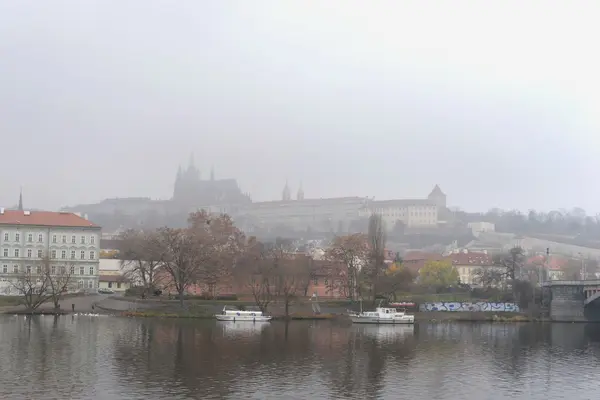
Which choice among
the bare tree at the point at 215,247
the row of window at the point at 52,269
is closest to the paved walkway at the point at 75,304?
the row of window at the point at 52,269

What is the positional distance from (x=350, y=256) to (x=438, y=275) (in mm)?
25241

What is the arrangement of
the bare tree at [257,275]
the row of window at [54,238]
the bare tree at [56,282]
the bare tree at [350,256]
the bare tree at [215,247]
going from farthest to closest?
1. the row of window at [54,238]
2. the bare tree at [350,256]
3. the bare tree at [215,247]
4. the bare tree at [257,275]
5. the bare tree at [56,282]

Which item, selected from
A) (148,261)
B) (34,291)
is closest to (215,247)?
(148,261)

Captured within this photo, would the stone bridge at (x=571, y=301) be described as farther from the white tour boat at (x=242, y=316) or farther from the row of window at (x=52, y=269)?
the row of window at (x=52, y=269)

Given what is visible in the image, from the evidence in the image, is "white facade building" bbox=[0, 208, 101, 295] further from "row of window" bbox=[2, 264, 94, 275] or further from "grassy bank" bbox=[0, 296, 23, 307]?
"grassy bank" bbox=[0, 296, 23, 307]

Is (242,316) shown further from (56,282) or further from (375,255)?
(56,282)

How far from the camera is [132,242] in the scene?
89.5 meters

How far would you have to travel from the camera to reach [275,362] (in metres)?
33.9

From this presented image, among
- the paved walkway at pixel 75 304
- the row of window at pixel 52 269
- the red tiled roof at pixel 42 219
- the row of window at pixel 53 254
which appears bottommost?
the paved walkway at pixel 75 304

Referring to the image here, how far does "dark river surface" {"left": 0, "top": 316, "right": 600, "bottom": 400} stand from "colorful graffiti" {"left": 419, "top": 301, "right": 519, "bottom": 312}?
768 inches

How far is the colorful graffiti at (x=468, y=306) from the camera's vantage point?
244ft

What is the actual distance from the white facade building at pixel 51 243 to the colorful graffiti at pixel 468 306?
4067 centimetres

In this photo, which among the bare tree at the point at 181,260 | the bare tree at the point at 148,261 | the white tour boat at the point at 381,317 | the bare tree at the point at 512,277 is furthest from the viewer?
the bare tree at the point at 512,277

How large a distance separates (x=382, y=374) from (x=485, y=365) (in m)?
7.79
